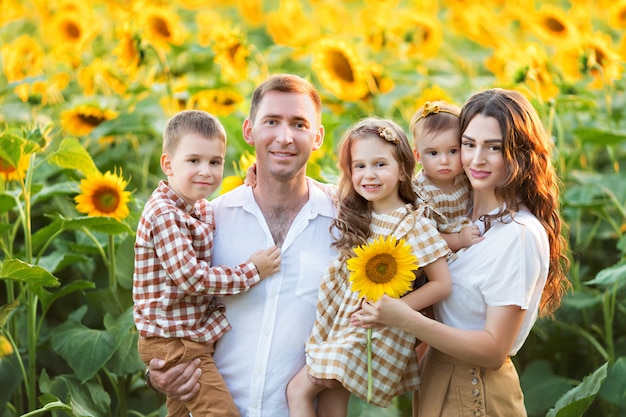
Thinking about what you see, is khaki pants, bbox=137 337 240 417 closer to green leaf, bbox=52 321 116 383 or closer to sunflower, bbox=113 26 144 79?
green leaf, bbox=52 321 116 383

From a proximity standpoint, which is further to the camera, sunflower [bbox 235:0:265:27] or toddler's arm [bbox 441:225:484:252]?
sunflower [bbox 235:0:265:27]

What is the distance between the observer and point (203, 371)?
306 cm

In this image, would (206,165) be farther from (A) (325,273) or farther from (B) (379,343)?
(B) (379,343)

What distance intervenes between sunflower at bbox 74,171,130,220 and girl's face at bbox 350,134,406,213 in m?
1.11

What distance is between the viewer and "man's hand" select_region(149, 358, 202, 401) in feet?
9.89

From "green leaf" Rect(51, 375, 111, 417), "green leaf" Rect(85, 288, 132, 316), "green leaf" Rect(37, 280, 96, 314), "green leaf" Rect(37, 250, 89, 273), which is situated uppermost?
"green leaf" Rect(37, 250, 89, 273)

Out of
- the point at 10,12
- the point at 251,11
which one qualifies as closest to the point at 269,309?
the point at 10,12

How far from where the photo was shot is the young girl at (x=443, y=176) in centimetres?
291

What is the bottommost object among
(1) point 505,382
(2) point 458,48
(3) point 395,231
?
(1) point 505,382

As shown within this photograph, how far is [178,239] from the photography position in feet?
9.69

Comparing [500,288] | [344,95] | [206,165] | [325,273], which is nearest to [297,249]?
[325,273]

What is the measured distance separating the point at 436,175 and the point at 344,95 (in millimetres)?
2038

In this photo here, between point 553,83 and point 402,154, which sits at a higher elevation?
point 553,83

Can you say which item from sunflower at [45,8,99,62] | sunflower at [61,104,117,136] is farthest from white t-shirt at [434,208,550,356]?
sunflower at [45,8,99,62]
